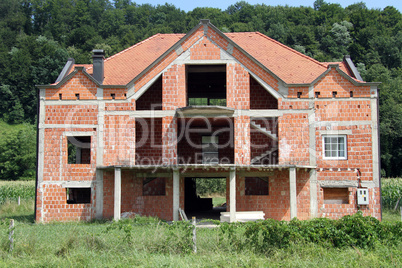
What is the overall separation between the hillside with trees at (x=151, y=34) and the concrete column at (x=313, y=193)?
40078 mm

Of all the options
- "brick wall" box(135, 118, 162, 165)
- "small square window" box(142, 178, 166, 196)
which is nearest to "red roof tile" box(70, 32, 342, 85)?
"brick wall" box(135, 118, 162, 165)

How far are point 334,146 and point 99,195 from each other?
1360cm

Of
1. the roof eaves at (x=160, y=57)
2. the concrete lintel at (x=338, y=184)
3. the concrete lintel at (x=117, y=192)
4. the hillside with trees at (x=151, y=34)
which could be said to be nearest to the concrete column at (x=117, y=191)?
the concrete lintel at (x=117, y=192)

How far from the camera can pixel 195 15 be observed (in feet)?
377

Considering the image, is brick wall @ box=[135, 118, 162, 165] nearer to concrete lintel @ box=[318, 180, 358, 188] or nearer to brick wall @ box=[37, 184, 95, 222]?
brick wall @ box=[37, 184, 95, 222]

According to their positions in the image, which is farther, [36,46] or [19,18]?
[19,18]

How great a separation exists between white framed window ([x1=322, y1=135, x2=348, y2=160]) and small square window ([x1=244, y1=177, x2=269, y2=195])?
14.6 feet

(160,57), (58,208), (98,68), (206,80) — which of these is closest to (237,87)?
(160,57)

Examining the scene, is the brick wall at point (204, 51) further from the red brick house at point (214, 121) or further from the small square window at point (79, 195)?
the small square window at point (79, 195)

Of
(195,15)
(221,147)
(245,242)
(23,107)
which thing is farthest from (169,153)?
(195,15)

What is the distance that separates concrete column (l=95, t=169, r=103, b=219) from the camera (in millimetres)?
27078

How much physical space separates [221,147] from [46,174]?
10.9m

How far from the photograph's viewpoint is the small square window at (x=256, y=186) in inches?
1177

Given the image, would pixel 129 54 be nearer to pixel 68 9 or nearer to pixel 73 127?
pixel 73 127
